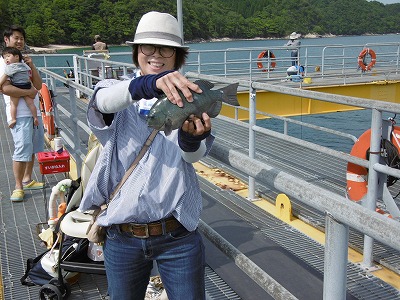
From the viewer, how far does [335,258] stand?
115cm

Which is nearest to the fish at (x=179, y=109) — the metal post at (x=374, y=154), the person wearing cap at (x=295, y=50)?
the metal post at (x=374, y=154)

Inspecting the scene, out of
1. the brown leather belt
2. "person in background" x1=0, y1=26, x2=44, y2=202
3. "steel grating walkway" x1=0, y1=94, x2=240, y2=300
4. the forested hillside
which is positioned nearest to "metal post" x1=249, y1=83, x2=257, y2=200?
"steel grating walkway" x1=0, y1=94, x2=240, y2=300

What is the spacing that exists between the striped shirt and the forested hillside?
60761mm

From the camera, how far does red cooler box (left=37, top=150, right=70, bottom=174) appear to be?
14.2 feet

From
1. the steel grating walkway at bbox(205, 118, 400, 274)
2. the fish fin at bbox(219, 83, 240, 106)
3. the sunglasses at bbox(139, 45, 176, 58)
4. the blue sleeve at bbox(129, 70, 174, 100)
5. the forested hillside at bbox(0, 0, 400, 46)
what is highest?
the forested hillside at bbox(0, 0, 400, 46)

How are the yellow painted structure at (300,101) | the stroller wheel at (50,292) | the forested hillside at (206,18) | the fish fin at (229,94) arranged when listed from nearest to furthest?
the fish fin at (229,94) → the stroller wheel at (50,292) → the yellow painted structure at (300,101) → the forested hillside at (206,18)

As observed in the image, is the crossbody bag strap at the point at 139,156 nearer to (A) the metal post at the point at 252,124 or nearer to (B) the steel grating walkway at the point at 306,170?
(B) the steel grating walkway at the point at 306,170

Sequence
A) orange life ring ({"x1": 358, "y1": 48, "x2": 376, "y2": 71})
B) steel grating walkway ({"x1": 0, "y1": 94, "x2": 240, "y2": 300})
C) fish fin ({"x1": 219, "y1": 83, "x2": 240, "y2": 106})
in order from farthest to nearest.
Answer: orange life ring ({"x1": 358, "y1": 48, "x2": 376, "y2": 71}), steel grating walkway ({"x1": 0, "y1": 94, "x2": 240, "y2": 300}), fish fin ({"x1": 219, "y1": 83, "x2": 240, "y2": 106})

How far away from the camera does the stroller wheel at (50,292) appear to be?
2.86 m

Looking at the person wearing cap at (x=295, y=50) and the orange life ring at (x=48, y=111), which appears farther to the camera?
the person wearing cap at (x=295, y=50)

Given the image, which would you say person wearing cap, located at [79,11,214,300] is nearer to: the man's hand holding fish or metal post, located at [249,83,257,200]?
the man's hand holding fish

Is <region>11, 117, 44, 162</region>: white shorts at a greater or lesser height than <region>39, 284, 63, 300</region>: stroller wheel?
greater

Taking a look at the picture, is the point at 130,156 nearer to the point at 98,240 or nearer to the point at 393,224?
the point at 98,240

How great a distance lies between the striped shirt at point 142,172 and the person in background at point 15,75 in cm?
327
